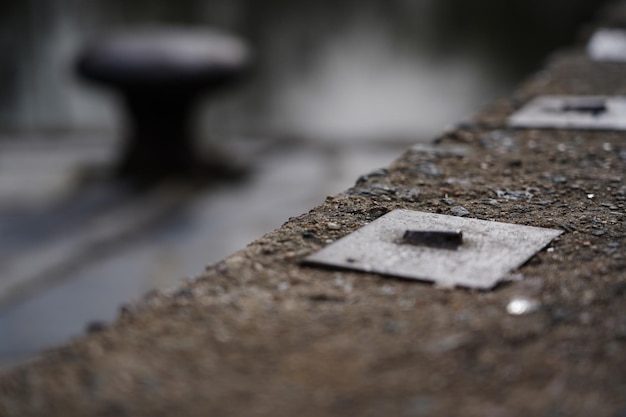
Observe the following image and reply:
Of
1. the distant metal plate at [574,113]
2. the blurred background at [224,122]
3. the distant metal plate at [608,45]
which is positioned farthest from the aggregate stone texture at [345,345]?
the distant metal plate at [608,45]

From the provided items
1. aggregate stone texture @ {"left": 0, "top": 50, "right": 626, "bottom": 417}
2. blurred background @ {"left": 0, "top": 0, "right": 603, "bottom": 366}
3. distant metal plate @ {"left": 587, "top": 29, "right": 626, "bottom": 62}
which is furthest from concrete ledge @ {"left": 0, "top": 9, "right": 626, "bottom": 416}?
distant metal plate @ {"left": 587, "top": 29, "right": 626, "bottom": 62}

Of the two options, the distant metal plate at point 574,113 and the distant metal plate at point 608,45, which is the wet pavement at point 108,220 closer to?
the distant metal plate at point 574,113

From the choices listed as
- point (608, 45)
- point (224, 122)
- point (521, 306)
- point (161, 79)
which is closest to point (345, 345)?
point (521, 306)

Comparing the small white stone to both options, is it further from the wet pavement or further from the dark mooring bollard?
the dark mooring bollard

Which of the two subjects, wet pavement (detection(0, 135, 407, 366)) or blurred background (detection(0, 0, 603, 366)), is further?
blurred background (detection(0, 0, 603, 366))

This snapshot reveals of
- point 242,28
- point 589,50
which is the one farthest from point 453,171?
point 242,28

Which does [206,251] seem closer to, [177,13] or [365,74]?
[365,74]
